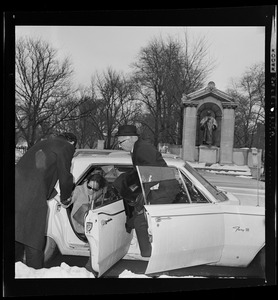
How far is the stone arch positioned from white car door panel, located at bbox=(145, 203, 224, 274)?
1.98 feet

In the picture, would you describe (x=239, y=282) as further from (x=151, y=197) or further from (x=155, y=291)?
(x=151, y=197)

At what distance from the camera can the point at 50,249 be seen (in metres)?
3.15

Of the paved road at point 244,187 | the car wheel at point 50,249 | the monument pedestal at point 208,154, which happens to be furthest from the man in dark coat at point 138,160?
the car wheel at point 50,249

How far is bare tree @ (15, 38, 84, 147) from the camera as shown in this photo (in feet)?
10.2

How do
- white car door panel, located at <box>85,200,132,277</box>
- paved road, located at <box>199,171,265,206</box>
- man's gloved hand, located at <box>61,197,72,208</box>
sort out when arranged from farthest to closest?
paved road, located at <box>199,171,265,206</box>, man's gloved hand, located at <box>61,197,72,208</box>, white car door panel, located at <box>85,200,132,277</box>

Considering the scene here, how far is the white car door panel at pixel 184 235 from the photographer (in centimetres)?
305

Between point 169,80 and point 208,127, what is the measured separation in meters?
0.55

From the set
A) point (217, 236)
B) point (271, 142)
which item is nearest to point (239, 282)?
point (217, 236)

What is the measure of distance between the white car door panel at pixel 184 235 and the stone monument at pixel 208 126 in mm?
474

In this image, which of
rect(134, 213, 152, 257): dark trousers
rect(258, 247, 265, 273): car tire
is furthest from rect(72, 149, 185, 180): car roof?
rect(258, 247, 265, 273): car tire

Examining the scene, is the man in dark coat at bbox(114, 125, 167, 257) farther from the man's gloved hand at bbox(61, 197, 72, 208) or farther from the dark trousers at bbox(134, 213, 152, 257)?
the man's gloved hand at bbox(61, 197, 72, 208)

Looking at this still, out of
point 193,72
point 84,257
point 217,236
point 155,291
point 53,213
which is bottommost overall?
point 155,291

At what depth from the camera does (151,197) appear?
3.12 m
